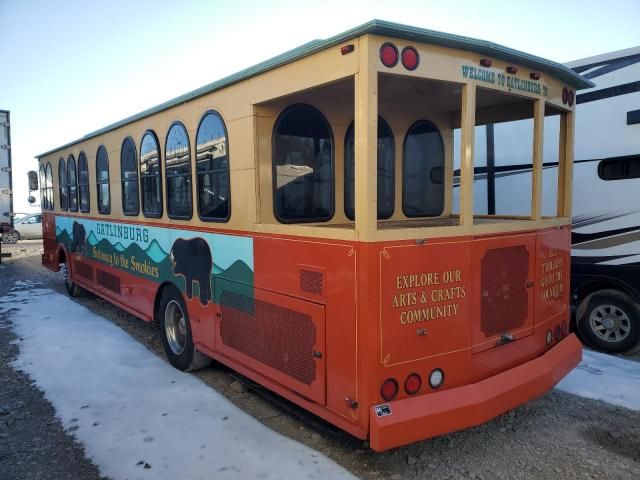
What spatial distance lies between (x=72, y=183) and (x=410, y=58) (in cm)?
707

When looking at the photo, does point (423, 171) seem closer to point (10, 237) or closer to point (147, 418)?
point (147, 418)

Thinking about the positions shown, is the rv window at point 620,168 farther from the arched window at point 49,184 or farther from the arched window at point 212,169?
the arched window at point 49,184

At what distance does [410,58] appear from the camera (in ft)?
9.52

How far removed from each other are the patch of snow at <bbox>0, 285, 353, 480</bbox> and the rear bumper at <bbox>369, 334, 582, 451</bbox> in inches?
22.0

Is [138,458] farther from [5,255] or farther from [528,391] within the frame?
[5,255]

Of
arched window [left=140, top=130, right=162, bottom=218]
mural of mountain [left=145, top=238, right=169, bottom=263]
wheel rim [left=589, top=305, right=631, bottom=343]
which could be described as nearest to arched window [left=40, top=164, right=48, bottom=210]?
arched window [left=140, top=130, right=162, bottom=218]

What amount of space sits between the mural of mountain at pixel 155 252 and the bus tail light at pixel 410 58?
3328 millimetres

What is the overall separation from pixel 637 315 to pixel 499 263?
3018 millimetres

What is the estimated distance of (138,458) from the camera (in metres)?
3.40

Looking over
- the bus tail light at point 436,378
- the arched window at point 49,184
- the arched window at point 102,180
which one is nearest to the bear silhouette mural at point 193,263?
the bus tail light at point 436,378

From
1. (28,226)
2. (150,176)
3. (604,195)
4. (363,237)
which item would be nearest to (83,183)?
(150,176)

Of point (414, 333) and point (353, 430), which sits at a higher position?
point (414, 333)

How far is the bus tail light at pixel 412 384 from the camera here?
3.03 meters

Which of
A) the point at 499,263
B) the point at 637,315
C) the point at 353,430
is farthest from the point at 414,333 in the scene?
the point at 637,315
